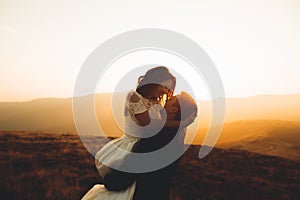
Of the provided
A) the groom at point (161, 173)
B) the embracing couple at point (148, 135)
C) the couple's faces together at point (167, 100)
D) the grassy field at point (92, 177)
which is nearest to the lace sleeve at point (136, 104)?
the embracing couple at point (148, 135)

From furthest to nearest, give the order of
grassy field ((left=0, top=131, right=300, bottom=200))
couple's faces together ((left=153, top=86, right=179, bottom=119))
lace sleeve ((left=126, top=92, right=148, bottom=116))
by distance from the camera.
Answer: grassy field ((left=0, top=131, right=300, bottom=200)) < couple's faces together ((left=153, top=86, right=179, bottom=119)) < lace sleeve ((left=126, top=92, right=148, bottom=116))

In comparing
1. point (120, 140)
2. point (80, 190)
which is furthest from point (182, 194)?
point (120, 140)

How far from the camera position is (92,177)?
9492 mm

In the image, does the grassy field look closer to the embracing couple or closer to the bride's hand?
the embracing couple

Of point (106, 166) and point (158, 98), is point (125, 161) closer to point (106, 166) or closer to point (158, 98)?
point (106, 166)

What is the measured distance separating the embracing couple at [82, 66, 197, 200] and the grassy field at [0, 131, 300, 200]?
514 centimetres

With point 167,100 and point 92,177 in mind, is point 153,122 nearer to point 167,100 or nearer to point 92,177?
point 167,100

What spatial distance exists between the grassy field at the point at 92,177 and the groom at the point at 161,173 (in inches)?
203

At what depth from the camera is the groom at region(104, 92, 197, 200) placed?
8.21ft

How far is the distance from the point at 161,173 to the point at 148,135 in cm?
49

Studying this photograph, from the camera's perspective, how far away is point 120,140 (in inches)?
108

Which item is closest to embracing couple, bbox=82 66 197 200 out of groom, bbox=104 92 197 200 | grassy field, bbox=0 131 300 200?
groom, bbox=104 92 197 200

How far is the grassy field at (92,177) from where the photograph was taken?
25.5ft

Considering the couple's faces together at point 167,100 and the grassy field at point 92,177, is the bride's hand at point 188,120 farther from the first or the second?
the grassy field at point 92,177
